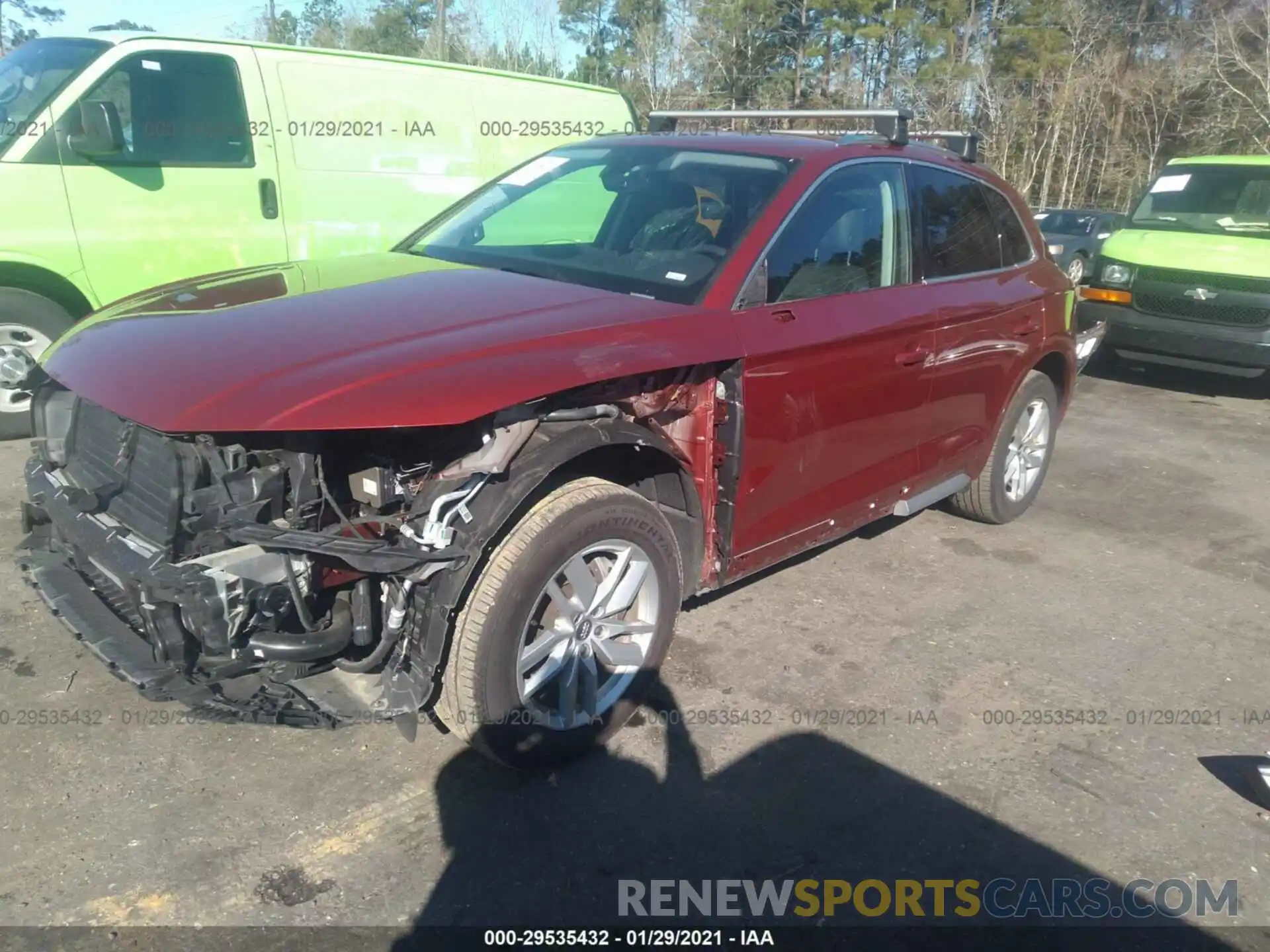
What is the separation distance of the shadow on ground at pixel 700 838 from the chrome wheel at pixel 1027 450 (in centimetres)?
253

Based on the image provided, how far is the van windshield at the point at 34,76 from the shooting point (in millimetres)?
Answer: 5473

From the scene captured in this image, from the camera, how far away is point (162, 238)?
5883 millimetres

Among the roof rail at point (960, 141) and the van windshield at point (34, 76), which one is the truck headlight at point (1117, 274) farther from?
the van windshield at point (34, 76)

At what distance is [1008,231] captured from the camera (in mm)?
4770

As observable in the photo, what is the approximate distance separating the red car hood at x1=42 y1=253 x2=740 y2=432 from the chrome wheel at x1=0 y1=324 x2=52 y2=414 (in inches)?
111

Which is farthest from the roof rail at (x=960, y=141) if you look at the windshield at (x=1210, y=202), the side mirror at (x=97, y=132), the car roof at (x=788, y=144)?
the windshield at (x=1210, y=202)

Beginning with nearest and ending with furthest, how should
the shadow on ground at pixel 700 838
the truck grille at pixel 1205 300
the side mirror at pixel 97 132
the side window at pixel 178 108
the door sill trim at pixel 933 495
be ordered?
the shadow on ground at pixel 700 838 → the door sill trim at pixel 933 495 → the side mirror at pixel 97 132 → the side window at pixel 178 108 → the truck grille at pixel 1205 300

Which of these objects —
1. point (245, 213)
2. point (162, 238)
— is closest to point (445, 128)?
point (245, 213)

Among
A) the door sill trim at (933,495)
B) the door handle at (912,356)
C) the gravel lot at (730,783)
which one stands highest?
the door handle at (912,356)

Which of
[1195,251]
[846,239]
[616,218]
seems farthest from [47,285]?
[1195,251]

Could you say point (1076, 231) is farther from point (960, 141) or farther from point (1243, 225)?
point (960, 141)

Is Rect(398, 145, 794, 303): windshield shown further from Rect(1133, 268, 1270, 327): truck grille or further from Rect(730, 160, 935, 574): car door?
Rect(1133, 268, 1270, 327): truck grille

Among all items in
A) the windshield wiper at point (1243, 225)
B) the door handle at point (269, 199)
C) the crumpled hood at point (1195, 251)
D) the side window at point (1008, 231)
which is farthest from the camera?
the windshield wiper at point (1243, 225)

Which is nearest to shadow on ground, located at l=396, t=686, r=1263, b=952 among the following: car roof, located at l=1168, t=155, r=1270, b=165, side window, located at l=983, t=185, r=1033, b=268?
side window, located at l=983, t=185, r=1033, b=268
